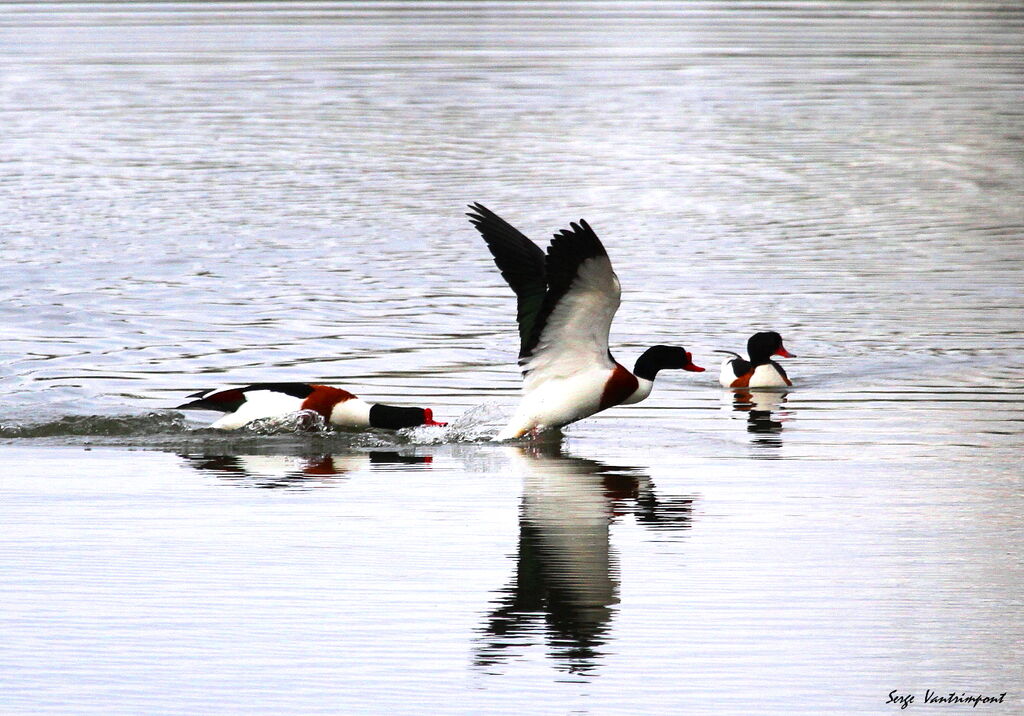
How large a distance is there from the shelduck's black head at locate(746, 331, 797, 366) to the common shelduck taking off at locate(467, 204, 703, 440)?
7.14ft

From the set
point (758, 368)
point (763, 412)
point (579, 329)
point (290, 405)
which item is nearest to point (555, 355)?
→ point (579, 329)

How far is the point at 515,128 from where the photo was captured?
31.5 m

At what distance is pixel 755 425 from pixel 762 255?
8.01 meters

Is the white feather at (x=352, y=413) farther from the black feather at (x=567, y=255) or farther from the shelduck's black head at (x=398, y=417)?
the black feather at (x=567, y=255)

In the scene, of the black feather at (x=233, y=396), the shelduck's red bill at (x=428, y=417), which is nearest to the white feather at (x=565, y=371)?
the shelduck's red bill at (x=428, y=417)

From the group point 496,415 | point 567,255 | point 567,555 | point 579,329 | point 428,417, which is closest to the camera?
point 567,555

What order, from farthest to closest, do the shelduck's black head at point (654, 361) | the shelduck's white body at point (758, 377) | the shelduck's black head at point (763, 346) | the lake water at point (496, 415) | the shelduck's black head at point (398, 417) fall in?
the shelduck's black head at point (763, 346)
the shelduck's white body at point (758, 377)
the shelduck's black head at point (654, 361)
the shelduck's black head at point (398, 417)
the lake water at point (496, 415)

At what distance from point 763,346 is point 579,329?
133 inches

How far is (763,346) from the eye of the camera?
14578 millimetres

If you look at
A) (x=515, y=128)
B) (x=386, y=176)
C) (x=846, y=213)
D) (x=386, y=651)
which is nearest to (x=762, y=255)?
(x=846, y=213)

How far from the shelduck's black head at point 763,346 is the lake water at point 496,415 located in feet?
1.29

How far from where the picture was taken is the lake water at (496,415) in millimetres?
7051

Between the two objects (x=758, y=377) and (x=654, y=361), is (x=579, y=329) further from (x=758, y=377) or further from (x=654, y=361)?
(x=758, y=377)

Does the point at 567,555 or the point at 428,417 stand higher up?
the point at 428,417
